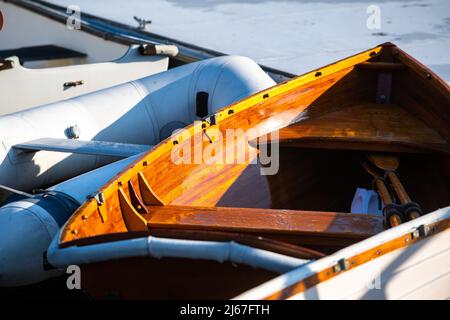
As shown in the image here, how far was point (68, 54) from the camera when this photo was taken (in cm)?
775

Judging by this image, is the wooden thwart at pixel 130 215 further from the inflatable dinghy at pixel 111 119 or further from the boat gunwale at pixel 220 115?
the inflatable dinghy at pixel 111 119

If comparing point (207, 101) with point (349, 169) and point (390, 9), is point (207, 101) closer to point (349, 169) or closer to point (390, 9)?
point (349, 169)

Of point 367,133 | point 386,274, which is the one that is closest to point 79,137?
point 367,133

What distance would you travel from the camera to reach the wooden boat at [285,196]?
9.48ft

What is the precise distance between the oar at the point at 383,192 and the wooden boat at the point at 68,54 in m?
2.15

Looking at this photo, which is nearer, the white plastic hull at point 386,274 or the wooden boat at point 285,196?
the white plastic hull at point 386,274

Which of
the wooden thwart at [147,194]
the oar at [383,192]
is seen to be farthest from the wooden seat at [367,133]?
the wooden thwart at [147,194]

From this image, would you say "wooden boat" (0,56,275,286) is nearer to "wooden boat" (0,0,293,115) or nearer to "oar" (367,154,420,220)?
"wooden boat" (0,0,293,115)

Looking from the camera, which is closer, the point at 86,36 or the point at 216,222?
the point at 216,222

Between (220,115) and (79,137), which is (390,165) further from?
(79,137)
